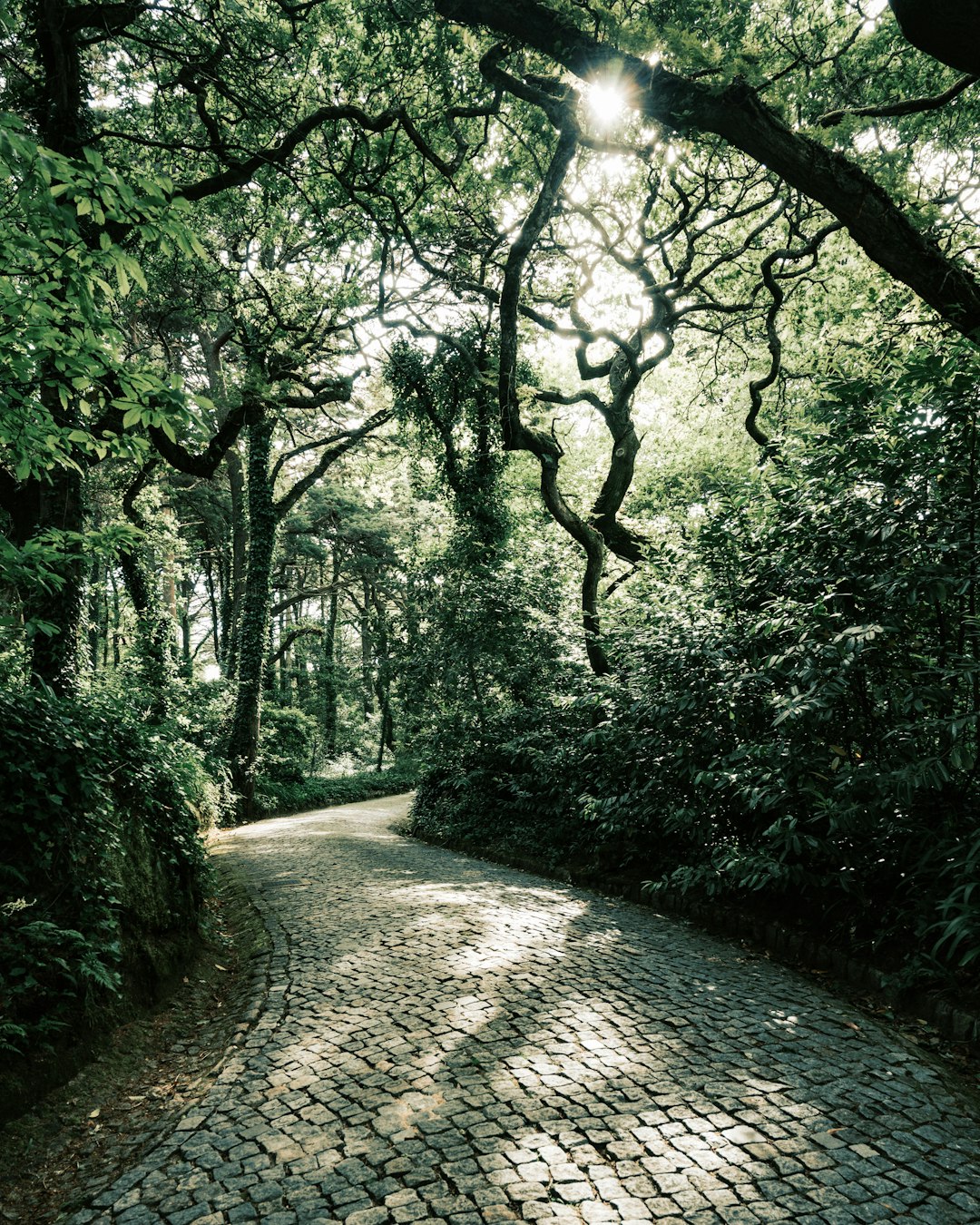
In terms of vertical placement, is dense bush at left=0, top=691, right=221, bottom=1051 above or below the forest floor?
above

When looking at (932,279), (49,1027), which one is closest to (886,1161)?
(49,1027)

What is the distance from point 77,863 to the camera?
4.18 meters

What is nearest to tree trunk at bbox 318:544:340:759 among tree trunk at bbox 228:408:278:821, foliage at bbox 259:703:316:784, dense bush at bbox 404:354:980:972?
foliage at bbox 259:703:316:784

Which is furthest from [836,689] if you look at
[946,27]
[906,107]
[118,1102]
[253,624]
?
[253,624]

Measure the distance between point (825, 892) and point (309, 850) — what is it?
23.6ft

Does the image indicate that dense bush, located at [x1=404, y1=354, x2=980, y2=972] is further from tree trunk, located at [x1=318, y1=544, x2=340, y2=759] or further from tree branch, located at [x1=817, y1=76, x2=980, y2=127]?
tree trunk, located at [x1=318, y1=544, x2=340, y2=759]

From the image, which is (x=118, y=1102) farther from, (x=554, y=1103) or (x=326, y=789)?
(x=326, y=789)

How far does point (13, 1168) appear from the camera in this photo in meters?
2.97

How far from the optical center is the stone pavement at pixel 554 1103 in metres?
2.59

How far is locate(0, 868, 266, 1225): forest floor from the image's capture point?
2898mm

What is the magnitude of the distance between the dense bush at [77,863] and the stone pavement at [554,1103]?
87cm

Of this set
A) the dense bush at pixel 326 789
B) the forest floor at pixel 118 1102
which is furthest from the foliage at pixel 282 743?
the forest floor at pixel 118 1102

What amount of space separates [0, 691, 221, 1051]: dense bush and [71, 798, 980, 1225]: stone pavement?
0.87m

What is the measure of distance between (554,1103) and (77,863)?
2.94 m
